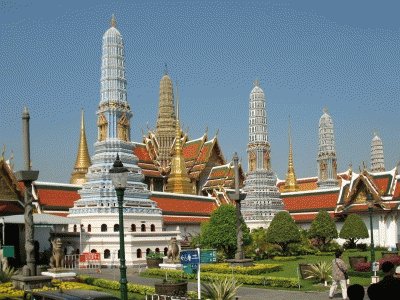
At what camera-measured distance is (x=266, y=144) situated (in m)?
60.8

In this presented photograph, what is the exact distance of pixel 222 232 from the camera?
39.0 meters

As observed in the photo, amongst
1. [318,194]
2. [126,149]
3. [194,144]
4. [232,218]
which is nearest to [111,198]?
[126,149]

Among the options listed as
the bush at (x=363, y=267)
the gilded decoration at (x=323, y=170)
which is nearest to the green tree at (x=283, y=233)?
the bush at (x=363, y=267)

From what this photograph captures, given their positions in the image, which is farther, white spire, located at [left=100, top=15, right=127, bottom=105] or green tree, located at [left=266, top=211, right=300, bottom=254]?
white spire, located at [left=100, top=15, right=127, bottom=105]

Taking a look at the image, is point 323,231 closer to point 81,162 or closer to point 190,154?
point 190,154

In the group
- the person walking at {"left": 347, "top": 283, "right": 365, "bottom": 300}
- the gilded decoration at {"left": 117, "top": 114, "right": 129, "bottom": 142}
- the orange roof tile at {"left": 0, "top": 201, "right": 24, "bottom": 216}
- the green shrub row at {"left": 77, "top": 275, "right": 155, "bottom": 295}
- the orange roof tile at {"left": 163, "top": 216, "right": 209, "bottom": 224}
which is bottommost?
the green shrub row at {"left": 77, "top": 275, "right": 155, "bottom": 295}

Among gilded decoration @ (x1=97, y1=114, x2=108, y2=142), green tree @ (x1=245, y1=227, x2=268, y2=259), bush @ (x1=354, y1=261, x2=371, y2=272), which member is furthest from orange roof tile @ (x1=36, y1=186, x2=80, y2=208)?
bush @ (x1=354, y1=261, x2=371, y2=272)

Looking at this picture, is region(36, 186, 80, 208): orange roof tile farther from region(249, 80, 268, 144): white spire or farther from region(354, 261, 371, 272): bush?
region(354, 261, 371, 272): bush

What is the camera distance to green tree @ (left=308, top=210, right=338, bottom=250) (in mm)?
46375

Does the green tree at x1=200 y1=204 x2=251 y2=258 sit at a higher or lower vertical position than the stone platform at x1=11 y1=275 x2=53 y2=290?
higher

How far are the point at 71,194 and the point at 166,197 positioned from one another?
9.71 meters

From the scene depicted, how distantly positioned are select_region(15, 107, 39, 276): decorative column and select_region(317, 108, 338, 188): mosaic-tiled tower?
53583 millimetres

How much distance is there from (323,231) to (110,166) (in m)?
17.2

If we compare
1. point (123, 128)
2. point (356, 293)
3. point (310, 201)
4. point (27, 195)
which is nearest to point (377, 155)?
point (310, 201)
